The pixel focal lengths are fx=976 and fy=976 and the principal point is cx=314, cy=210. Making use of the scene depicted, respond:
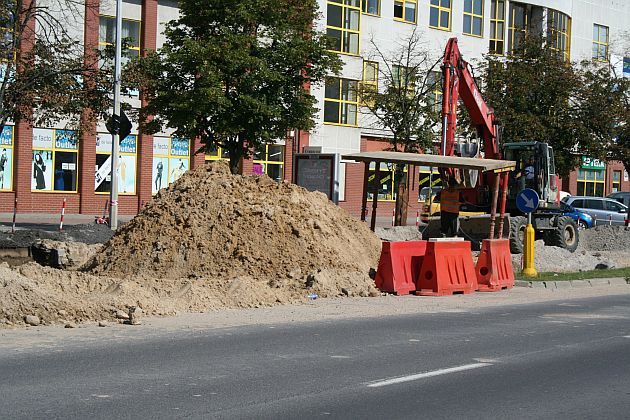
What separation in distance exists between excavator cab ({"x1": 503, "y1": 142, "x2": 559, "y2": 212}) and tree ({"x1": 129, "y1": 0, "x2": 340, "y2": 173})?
6221 mm

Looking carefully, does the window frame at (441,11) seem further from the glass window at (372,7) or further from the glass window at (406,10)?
the glass window at (372,7)

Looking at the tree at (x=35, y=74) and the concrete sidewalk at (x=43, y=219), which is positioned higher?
the tree at (x=35, y=74)

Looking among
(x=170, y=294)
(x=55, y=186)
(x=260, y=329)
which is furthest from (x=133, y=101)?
(x=260, y=329)

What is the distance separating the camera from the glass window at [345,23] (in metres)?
46.5

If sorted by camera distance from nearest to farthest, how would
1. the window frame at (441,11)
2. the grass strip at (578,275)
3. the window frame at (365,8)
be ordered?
the grass strip at (578,275) → the window frame at (365,8) → the window frame at (441,11)

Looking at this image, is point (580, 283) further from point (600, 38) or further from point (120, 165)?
point (600, 38)

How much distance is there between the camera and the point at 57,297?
13359 mm

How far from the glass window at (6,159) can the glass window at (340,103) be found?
15.3 metres

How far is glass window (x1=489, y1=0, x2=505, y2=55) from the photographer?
54.4m

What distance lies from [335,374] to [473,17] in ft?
151

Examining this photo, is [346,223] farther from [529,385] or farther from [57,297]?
[529,385]

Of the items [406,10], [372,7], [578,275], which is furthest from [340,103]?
[578,275]

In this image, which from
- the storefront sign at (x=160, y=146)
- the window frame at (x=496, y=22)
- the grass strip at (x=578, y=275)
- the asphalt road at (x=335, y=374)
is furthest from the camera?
the window frame at (x=496, y=22)

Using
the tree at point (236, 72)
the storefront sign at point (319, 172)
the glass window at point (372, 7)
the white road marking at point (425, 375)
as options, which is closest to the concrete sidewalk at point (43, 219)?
the tree at point (236, 72)
